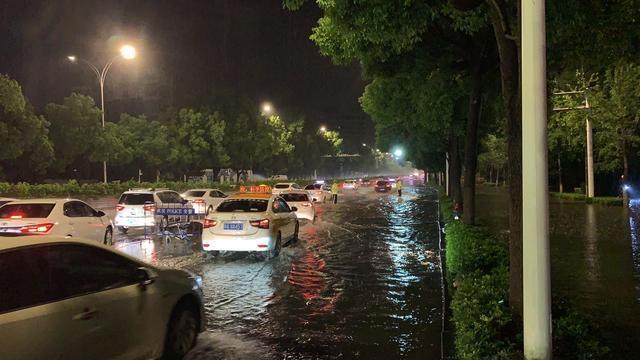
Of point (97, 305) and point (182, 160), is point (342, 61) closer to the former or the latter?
point (97, 305)

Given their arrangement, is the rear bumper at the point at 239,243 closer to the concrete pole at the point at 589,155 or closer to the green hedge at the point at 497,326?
the green hedge at the point at 497,326

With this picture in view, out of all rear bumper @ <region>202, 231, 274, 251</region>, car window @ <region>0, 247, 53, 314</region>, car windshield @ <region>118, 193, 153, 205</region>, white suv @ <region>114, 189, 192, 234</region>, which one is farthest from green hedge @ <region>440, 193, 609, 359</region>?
car windshield @ <region>118, 193, 153, 205</region>

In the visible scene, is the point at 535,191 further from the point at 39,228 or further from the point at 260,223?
the point at 39,228

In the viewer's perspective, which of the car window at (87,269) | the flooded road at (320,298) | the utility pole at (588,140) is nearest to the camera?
the car window at (87,269)

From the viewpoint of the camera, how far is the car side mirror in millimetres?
5584

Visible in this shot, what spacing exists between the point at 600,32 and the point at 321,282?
243 inches

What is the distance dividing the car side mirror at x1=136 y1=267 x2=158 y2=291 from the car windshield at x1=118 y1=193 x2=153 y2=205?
15113 mm

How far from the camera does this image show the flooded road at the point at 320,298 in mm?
6785

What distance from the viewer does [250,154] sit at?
67.4 meters

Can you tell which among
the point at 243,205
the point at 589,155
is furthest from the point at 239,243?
the point at 589,155

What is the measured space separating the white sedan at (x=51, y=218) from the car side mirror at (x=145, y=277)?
288 inches

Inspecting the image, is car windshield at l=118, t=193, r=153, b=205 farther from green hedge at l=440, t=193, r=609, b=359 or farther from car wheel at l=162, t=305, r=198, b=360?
green hedge at l=440, t=193, r=609, b=359

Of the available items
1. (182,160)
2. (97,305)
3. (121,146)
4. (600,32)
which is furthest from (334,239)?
(182,160)

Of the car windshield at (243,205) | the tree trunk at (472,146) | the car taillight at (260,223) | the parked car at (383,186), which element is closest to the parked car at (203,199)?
the car windshield at (243,205)
